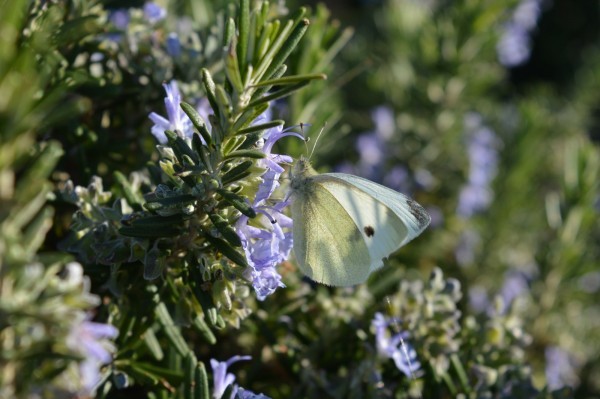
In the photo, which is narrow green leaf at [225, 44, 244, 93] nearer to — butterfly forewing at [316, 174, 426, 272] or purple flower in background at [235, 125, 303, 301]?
purple flower in background at [235, 125, 303, 301]

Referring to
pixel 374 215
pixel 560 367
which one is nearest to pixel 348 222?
pixel 374 215

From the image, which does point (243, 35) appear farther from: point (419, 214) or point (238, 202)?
point (419, 214)

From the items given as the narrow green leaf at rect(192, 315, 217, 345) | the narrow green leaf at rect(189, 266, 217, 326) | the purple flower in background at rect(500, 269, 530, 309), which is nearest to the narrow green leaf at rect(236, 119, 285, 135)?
the narrow green leaf at rect(189, 266, 217, 326)

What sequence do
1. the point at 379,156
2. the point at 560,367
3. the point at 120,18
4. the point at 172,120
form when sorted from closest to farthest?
1. the point at 172,120
2. the point at 120,18
3. the point at 560,367
4. the point at 379,156

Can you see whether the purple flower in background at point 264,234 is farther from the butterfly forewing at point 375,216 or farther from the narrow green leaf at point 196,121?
the butterfly forewing at point 375,216

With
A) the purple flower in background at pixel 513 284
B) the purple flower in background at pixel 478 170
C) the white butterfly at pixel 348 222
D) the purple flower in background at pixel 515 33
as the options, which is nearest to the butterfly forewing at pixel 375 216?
the white butterfly at pixel 348 222

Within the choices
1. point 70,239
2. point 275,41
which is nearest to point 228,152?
point 275,41
